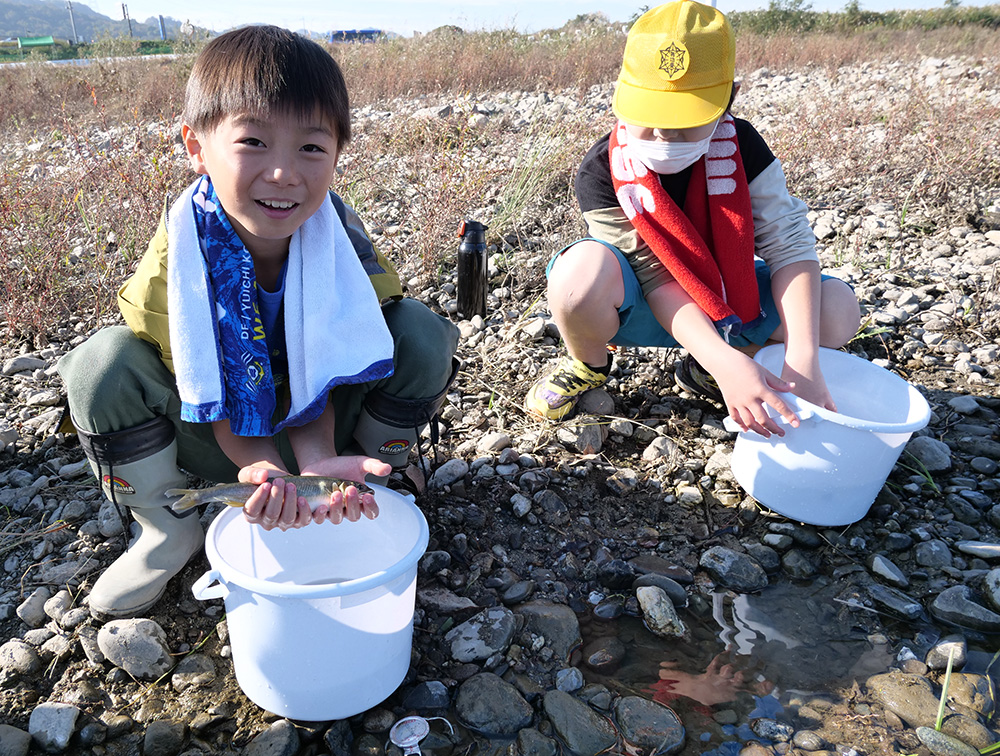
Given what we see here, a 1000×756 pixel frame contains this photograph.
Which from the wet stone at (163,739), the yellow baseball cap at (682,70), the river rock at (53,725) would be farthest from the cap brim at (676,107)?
the river rock at (53,725)

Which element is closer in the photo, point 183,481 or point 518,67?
point 183,481

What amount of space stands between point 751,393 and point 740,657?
672mm

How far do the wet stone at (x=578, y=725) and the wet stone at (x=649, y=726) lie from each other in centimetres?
3

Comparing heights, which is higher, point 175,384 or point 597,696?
point 175,384

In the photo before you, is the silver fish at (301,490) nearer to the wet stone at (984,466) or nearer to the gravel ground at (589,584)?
the gravel ground at (589,584)

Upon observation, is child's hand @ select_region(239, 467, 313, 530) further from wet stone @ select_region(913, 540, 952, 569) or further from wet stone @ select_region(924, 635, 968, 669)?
wet stone @ select_region(913, 540, 952, 569)

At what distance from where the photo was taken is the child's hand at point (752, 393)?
1.92m

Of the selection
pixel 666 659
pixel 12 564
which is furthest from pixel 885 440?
pixel 12 564

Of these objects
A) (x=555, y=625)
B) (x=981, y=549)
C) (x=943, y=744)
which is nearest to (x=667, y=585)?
(x=555, y=625)

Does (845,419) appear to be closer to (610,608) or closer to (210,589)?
(610,608)

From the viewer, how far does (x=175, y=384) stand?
1.75m

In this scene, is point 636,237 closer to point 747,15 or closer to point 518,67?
point 518,67

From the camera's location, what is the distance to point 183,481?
6.09ft

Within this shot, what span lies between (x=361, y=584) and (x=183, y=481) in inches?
31.4
